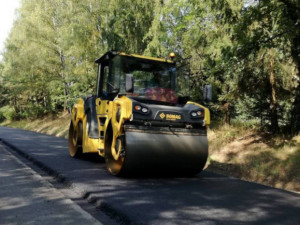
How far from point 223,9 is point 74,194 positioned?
549cm

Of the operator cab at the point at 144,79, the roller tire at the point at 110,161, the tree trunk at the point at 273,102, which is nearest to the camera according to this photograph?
the roller tire at the point at 110,161

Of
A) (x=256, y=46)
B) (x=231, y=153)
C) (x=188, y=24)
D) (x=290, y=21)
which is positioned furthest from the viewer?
(x=188, y=24)

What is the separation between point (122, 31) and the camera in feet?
53.0

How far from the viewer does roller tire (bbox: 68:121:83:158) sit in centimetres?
838

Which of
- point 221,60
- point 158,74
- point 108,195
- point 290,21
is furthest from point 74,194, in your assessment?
point 290,21

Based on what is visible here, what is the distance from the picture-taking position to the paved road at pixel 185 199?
12.1 ft

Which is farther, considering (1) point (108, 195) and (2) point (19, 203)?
(1) point (108, 195)

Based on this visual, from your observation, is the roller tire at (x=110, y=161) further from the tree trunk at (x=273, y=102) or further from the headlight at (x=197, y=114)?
the tree trunk at (x=273, y=102)

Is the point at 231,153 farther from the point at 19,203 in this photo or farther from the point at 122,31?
the point at 122,31

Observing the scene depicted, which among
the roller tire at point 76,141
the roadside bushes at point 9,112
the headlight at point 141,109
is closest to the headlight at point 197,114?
the headlight at point 141,109

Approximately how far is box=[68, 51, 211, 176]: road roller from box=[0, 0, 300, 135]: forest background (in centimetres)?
75

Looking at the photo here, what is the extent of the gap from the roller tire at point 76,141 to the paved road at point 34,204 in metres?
2.30

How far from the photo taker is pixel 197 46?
1192cm

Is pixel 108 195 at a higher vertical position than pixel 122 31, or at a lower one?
lower
